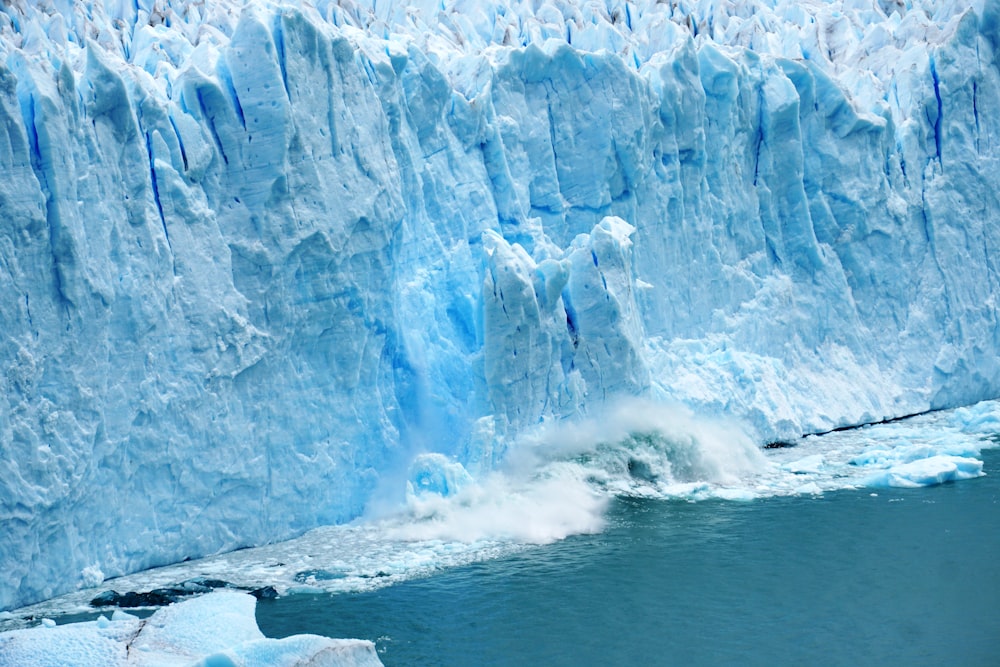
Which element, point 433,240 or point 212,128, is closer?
point 212,128

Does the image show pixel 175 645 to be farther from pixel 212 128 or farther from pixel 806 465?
pixel 806 465

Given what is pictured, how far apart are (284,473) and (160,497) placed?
1.21 meters

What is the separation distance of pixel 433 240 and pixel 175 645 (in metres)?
5.95

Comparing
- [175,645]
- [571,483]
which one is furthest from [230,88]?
[175,645]

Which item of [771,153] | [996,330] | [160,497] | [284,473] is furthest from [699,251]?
[160,497]

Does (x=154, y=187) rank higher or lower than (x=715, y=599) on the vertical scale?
higher

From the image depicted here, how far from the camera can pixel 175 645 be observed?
7016mm

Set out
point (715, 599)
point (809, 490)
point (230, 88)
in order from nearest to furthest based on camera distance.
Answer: point (715, 599), point (230, 88), point (809, 490)

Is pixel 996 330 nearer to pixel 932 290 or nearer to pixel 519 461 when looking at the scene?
pixel 932 290

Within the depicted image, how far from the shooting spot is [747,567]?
9336 millimetres

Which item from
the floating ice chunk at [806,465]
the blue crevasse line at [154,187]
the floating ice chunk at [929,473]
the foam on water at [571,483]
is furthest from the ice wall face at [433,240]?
the floating ice chunk at [929,473]

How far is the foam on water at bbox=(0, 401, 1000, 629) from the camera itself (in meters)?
9.33

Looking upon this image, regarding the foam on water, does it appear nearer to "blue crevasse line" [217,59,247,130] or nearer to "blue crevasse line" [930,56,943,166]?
"blue crevasse line" [217,59,247,130]

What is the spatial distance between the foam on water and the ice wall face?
1.02 ft
